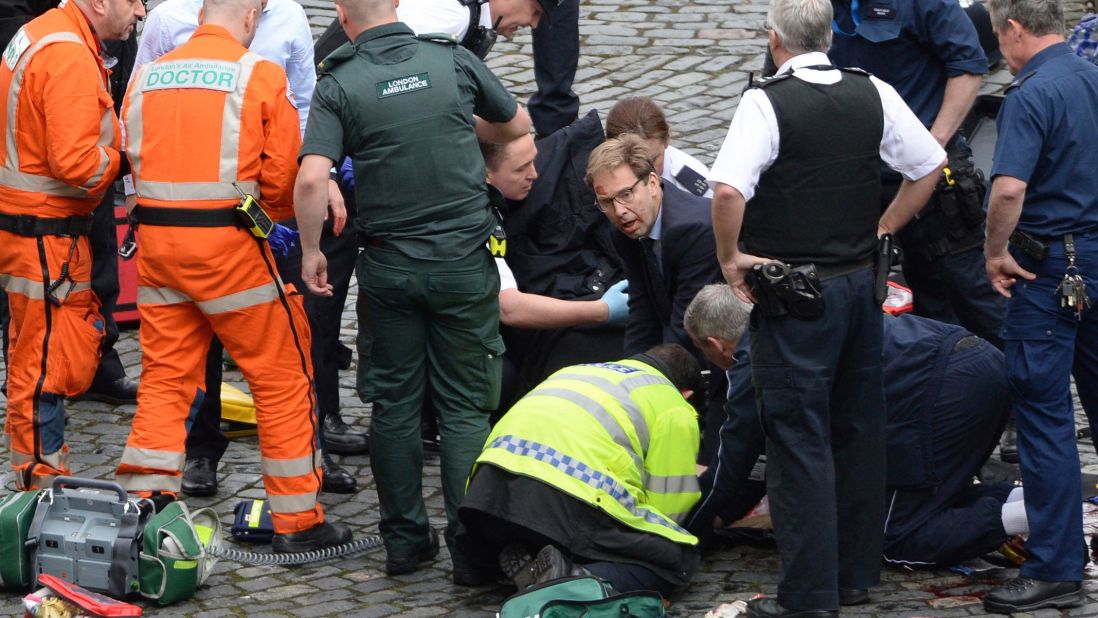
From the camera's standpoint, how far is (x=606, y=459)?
4605mm

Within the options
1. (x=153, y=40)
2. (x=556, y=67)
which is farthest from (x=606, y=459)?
(x=556, y=67)

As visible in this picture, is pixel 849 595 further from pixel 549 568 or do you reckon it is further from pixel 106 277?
pixel 106 277

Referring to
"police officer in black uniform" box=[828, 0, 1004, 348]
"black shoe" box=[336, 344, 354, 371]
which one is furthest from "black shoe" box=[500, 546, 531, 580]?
"police officer in black uniform" box=[828, 0, 1004, 348]

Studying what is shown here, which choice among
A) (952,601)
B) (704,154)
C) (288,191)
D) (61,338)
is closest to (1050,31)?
(952,601)

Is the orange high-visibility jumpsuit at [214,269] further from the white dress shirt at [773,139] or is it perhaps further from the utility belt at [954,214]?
the utility belt at [954,214]

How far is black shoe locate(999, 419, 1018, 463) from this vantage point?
594cm

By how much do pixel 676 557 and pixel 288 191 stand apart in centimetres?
173

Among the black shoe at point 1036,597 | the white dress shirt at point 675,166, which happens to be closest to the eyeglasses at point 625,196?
the white dress shirt at point 675,166

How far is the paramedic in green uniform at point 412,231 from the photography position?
4773 mm

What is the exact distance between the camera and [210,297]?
4984mm

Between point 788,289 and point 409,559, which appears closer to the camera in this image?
point 788,289

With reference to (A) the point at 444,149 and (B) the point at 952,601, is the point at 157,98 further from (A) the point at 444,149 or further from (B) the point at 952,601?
(B) the point at 952,601

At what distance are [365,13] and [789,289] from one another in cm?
160

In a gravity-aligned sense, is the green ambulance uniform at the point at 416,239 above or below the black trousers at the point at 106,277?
above
